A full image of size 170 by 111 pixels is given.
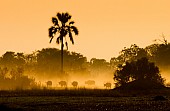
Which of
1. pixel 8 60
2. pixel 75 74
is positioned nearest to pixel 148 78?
pixel 75 74

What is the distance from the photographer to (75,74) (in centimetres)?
15488

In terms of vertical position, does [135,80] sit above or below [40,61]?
below

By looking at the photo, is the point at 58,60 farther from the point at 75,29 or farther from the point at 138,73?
→ the point at 138,73

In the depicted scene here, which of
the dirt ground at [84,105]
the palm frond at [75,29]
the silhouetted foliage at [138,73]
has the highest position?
the palm frond at [75,29]

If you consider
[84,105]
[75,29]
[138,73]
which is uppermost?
[75,29]

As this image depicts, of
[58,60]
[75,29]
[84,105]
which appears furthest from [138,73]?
[58,60]

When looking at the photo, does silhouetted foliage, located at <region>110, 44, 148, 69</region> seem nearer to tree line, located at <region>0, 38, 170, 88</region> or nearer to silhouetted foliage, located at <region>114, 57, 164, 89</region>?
tree line, located at <region>0, 38, 170, 88</region>

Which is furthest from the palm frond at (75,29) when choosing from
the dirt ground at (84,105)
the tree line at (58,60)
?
the dirt ground at (84,105)

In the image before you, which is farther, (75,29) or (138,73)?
(75,29)

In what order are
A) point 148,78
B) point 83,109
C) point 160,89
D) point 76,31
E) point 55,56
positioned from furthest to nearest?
point 55,56
point 76,31
point 148,78
point 160,89
point 83,109

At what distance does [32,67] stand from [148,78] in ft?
285

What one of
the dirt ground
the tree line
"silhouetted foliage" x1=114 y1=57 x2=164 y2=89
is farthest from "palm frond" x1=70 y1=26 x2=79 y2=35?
the dirt ground

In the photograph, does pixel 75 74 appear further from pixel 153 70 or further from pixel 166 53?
pixel 153 70

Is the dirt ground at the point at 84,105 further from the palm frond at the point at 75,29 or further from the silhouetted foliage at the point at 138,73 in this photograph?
the palm frond at the point at 75,29
